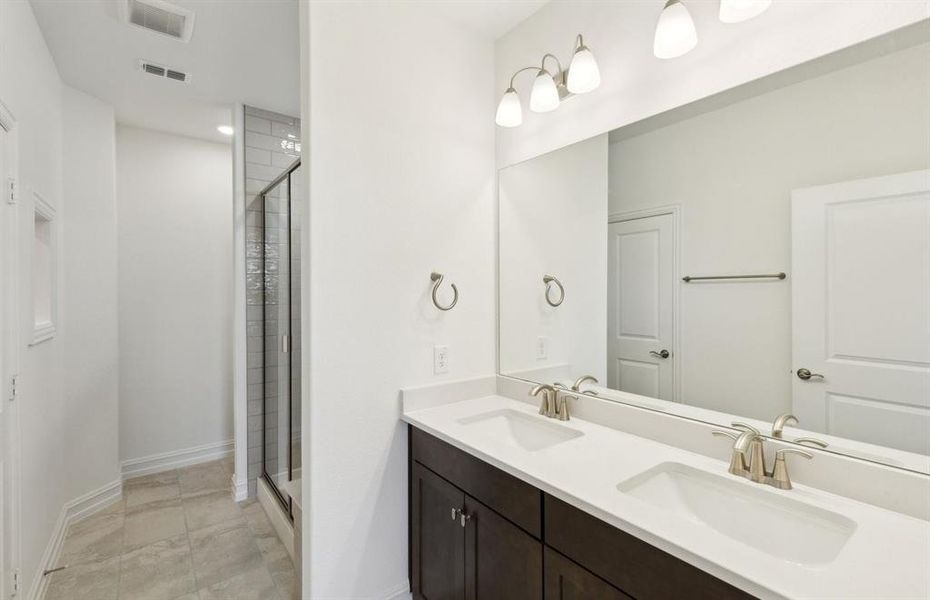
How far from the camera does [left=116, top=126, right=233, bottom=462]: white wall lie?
316 centimetres

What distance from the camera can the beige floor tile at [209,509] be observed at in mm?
2531

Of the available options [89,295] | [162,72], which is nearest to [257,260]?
[89,295]

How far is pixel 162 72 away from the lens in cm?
242

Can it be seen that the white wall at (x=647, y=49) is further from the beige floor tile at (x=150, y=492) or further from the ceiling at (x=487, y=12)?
the beige floor tile at (x=150, y=492)

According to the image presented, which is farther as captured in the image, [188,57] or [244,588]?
[188,57]

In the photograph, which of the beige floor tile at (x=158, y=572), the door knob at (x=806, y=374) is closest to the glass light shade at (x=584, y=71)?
the door knob at (x=806, y=374)

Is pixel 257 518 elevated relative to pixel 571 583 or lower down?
lower down

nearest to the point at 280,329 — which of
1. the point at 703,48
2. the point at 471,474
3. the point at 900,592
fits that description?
the point at 471,474

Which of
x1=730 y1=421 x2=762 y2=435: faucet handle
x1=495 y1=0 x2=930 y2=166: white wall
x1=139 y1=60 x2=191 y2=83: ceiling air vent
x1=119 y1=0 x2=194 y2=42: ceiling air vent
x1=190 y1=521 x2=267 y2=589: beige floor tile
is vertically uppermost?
x1=139 y1=60 x2=191 y2=83: ceiling air vent

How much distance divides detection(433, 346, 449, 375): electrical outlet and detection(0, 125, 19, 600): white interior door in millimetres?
1553

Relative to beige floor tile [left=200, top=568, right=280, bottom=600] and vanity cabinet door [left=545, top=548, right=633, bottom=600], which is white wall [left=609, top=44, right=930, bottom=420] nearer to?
vanity cabinet door [left=545, top=548, right=633, bottom=600]

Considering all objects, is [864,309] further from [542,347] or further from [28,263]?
[28,263]

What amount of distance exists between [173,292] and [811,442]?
3.94 m

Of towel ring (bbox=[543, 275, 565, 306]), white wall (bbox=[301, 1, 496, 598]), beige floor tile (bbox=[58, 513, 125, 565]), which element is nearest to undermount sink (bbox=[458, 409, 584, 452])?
white wall (bbox=[301, 1, 496, 598])
